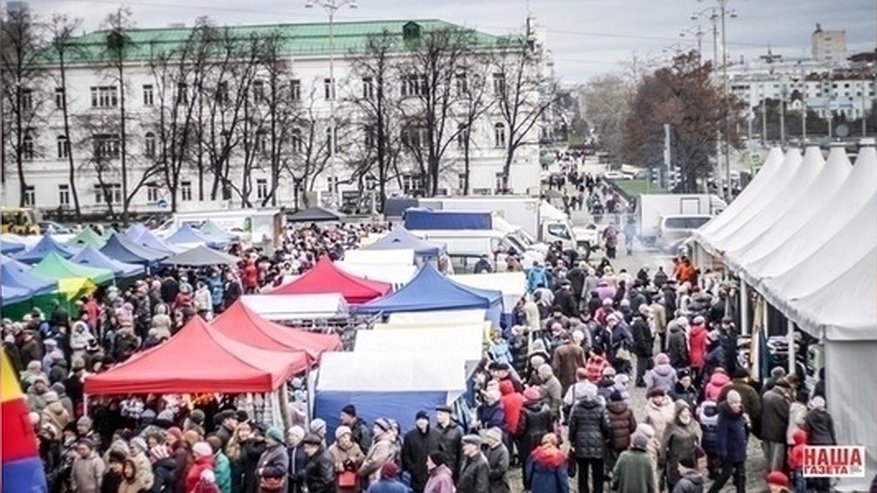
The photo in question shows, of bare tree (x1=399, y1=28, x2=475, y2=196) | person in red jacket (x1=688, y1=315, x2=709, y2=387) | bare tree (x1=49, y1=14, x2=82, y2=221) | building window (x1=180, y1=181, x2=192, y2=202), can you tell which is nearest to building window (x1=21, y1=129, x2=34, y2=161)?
bare tree (x1=49, y1=14, x2=82, y2=221)

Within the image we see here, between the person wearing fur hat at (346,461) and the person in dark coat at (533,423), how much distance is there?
1902mm

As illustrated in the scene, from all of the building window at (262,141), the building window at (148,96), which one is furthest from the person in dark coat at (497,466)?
the building window at (148,96)

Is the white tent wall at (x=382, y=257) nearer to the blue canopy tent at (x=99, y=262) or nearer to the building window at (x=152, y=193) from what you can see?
the blue canopy tent at (x=99, y=262)

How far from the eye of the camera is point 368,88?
62.5 meters

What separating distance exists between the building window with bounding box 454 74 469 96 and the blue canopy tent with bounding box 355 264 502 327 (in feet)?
143

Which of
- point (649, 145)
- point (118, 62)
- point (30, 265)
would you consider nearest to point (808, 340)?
point (30, 265)

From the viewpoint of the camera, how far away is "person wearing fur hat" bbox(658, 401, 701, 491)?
39.1 feet

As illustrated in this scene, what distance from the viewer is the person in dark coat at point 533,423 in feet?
42.8

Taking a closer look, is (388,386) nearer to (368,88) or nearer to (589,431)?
(589,431)

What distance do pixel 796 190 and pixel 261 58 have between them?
42.2m

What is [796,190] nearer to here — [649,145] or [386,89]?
[386,89]

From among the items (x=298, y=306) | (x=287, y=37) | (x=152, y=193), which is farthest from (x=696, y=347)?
(x=287, y=37)

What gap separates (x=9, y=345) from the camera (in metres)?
17.7

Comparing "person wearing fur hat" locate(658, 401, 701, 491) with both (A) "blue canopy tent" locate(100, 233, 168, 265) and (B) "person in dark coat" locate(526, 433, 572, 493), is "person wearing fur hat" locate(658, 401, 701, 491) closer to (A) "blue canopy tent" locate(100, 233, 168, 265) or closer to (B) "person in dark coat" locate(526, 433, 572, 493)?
(B) "person in dark coat" locate(526, 433, 572, 493)
